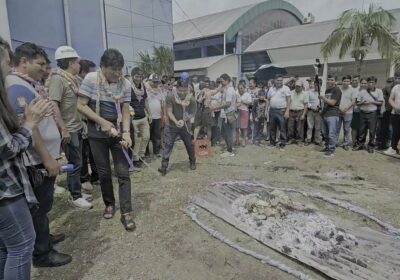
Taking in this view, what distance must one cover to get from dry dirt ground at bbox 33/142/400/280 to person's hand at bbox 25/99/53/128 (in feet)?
5.06

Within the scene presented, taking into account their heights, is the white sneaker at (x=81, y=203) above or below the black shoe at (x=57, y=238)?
above

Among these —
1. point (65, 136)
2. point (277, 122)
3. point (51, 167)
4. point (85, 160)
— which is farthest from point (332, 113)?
point (51, 167)

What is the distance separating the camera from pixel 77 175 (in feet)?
13.3

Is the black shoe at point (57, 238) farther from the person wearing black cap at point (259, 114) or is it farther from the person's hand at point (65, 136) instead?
the person wearing black cap at point (259, 114)

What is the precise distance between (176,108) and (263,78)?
12.5 m

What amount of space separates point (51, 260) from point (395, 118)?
24.4ft

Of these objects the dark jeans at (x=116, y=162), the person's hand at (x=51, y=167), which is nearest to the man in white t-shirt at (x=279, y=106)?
the dark jeans at (x=116, y=162)

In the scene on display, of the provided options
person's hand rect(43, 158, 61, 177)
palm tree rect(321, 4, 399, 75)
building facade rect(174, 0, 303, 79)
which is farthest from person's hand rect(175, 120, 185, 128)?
building facade rect(174, 0, 303, 79)

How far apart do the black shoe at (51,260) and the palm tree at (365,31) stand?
467 inches

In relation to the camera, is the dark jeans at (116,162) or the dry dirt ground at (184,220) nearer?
the dry dirt ground at (184,220)

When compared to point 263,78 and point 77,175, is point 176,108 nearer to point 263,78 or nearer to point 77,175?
point 77,175

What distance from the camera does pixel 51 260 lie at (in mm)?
2807

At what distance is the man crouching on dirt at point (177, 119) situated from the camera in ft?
18.2

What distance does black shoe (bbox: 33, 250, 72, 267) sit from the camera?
9.15ft
